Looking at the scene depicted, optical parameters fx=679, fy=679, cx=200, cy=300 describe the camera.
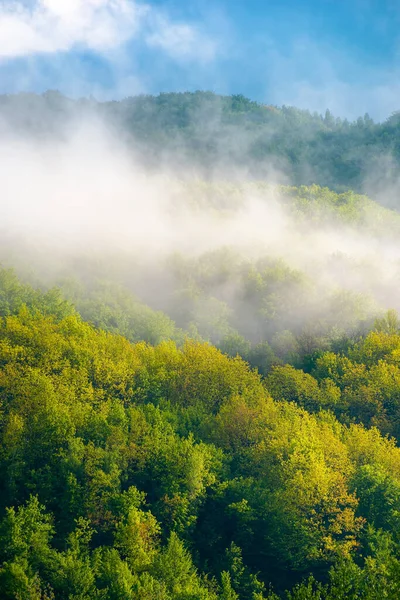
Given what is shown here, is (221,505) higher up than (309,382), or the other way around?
(309,382)

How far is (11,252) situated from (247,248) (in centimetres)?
5678

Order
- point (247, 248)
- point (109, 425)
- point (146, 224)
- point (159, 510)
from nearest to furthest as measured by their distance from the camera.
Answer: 1. point (159, 510)
2. point (109, 425)
3. point (247, 248)
4. point (146, 224)

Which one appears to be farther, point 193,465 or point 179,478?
point 179,478

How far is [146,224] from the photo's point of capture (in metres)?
186

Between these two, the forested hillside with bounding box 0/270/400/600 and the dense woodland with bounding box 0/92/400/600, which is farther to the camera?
the forested hillside with bounding box 0/270/400/600

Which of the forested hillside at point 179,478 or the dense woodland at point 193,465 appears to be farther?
the forested hillside at point 179,478

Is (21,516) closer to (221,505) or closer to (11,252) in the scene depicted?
(221,505)

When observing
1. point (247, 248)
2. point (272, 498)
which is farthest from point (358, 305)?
point (272, 498)

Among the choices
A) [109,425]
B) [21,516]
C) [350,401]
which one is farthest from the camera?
[350,401]

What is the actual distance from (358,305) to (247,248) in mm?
48588

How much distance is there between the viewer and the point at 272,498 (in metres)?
66.6

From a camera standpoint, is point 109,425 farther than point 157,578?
Yes

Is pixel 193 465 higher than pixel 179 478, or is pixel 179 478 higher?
pixel 193 465

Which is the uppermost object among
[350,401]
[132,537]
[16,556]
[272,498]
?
[350,401]
